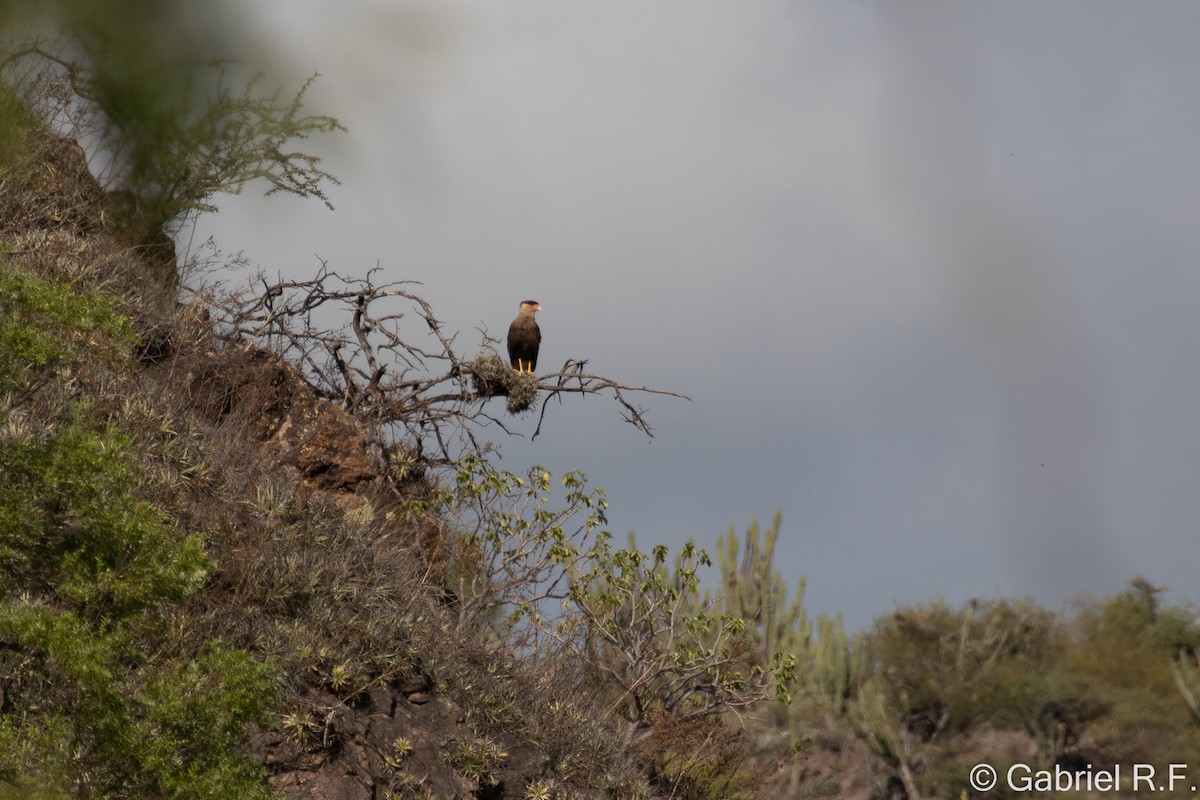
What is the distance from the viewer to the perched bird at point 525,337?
1345 centimetres

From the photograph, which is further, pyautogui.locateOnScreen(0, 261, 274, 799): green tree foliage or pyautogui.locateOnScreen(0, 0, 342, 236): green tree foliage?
pyautogui.locateOnScreen(0, 261, 274, 799): green tree foliage

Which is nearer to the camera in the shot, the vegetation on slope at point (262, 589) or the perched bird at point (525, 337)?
the vegetation on slope at point (262, 589)

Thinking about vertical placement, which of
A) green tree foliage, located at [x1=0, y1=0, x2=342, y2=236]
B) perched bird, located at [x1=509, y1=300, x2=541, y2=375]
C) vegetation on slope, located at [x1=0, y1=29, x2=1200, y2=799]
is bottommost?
green tree foliage, located at [x1=0, y1=0, x2=342, y2=236]

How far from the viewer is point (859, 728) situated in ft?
105

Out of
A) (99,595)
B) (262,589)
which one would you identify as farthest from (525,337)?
(99,595)

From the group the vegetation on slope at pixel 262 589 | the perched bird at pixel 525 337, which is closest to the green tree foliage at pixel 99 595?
the vegetation on slope at pixel 262 589

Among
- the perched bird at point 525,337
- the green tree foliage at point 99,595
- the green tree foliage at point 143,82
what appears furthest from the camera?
the perched bird at point 525,337

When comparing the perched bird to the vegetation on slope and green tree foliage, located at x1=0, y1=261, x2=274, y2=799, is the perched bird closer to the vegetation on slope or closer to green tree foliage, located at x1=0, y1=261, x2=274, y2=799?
the vegetation on slope

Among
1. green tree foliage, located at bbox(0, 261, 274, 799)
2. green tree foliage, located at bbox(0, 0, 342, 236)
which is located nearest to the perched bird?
green tree foliage, located at bbox(0, 261, 274, 799)

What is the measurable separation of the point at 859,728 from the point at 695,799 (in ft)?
66.0

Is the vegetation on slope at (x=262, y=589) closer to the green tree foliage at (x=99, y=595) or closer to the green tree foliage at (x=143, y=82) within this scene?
the green tree foliage at (x=99, y=595)

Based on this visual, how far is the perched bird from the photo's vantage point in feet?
44.1

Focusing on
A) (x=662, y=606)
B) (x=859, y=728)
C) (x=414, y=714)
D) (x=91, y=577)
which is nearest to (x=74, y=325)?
(x=91, y=577)

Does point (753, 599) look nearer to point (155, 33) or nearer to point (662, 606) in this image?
point (662, 606)
